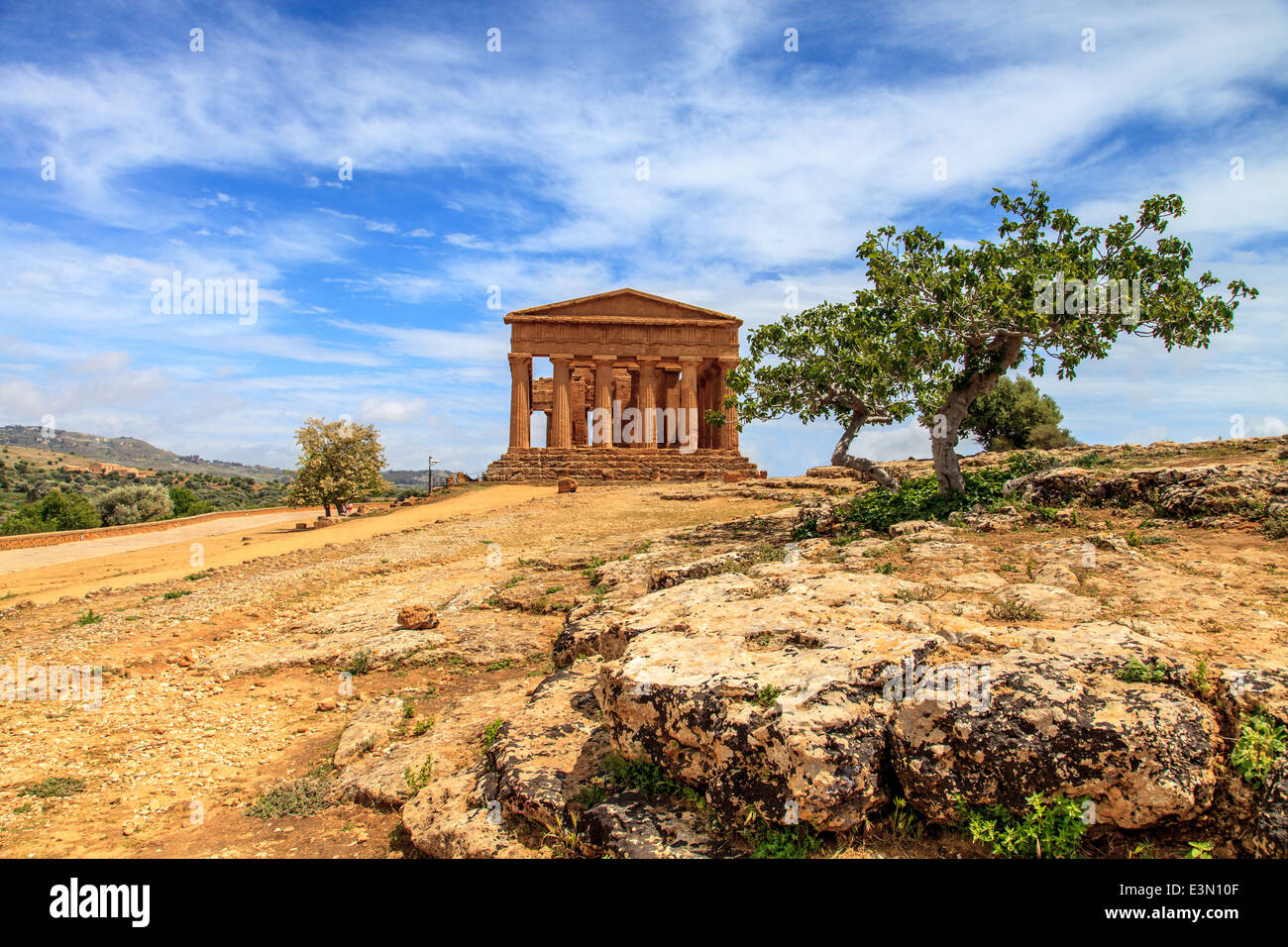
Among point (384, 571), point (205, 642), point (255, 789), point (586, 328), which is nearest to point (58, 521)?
point (586, 328)

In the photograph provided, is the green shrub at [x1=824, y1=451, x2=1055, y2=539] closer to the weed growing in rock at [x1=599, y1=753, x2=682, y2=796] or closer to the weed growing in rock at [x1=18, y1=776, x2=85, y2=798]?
the weed growing in rock at [x1=599, y1=753, x2=682, y2=796]

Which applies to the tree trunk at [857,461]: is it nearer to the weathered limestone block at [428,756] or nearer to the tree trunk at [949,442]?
the tree trunk at [949,442]

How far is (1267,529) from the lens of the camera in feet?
28.1

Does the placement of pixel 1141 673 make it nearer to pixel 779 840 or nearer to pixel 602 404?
pixel 779 840

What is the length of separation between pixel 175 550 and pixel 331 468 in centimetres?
1020

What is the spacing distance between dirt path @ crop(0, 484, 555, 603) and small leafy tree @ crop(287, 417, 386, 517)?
6.38 ft

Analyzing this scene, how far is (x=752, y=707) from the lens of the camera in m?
4.17

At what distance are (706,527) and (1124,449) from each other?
1169cm

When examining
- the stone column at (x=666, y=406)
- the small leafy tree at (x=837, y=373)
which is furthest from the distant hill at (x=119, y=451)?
the small leafy tree at (x=837, y=373)

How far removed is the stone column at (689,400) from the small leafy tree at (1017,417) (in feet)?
45.8

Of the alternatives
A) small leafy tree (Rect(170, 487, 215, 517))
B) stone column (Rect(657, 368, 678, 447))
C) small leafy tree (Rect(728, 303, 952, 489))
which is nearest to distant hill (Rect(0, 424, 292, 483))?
small leafy tree (Rect(170, 487, 215, 517))

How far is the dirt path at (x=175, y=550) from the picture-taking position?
17.7 m

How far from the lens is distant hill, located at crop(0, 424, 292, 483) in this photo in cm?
13325

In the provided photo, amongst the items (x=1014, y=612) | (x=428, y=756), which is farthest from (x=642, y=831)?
(x=1014, y=612)
